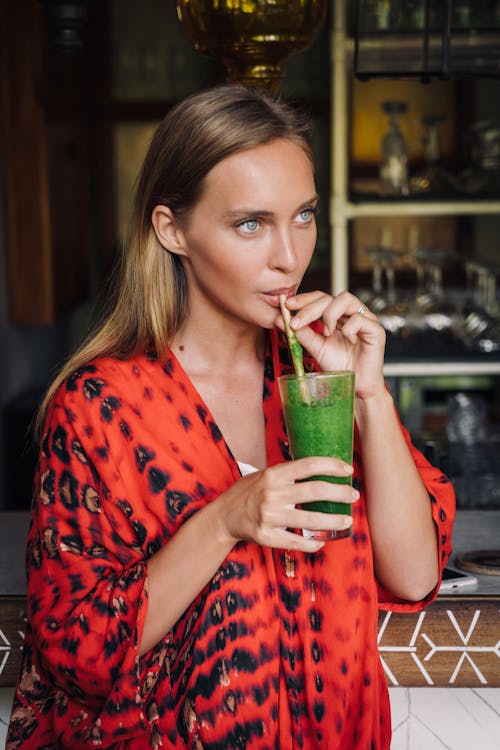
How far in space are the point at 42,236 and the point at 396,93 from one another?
2269 millimetres

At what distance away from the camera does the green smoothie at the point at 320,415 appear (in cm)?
127

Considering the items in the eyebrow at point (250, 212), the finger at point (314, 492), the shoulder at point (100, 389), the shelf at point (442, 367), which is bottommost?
the shelf at point (442, 367)

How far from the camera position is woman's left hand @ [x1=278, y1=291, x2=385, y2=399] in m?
1.43

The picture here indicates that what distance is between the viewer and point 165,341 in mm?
1559

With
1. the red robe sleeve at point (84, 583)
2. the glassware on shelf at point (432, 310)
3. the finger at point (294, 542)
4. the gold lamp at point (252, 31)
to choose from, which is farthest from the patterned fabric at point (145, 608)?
the glassware on shelf at point (432, 310)

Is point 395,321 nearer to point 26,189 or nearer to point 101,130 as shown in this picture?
point 26,189

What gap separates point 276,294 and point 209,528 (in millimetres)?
327

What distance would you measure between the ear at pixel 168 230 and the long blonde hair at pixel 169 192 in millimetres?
14

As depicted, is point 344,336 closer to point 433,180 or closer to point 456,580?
point 456,580

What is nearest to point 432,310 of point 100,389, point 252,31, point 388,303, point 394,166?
point 388,303

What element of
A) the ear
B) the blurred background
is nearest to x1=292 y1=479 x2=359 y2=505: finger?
the ear

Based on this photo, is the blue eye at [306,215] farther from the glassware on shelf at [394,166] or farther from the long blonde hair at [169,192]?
the glassware on shelf at [394,166]

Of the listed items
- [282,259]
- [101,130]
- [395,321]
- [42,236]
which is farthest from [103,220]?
[282,259]

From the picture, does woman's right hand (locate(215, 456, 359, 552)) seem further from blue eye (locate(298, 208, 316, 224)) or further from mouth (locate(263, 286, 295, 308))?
blue eye (locate(298, 208, 316, 224))
